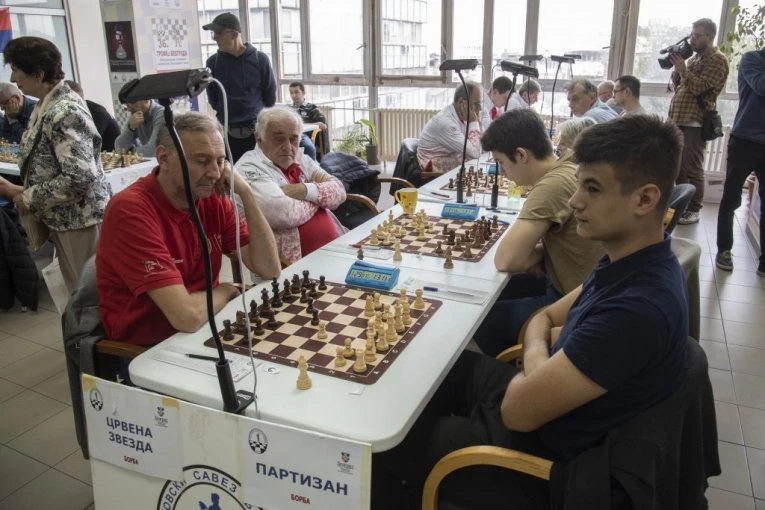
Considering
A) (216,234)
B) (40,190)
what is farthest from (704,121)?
(40,190)

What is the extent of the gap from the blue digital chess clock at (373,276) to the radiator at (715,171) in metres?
5.19

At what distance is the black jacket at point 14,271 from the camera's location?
3299 mm

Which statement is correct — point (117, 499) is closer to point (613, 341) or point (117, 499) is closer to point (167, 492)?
point (167, 492)

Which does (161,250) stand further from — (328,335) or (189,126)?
(328,335)

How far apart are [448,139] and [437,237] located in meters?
2.00

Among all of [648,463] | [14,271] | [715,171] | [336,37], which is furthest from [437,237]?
[336,37]

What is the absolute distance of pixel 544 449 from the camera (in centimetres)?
127

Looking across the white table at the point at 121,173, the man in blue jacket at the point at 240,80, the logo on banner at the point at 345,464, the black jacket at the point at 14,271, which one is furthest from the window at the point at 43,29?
the logo on banner at the point at 345,464

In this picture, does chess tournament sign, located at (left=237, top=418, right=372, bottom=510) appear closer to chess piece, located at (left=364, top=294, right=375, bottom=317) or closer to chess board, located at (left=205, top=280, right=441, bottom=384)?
chess board, located at (left=205, top=280, right=441, bottom=384)

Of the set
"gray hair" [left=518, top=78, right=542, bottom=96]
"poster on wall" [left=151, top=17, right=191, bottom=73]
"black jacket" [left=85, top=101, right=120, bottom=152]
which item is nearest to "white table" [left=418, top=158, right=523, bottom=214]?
"gray hair" [left=518, top=78, right=542, bottom=96]

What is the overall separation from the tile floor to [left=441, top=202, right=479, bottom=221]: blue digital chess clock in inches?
50.5

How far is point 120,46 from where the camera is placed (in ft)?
18.3

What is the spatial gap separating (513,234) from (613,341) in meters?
0.87

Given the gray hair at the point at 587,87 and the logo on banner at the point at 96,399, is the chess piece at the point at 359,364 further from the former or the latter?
the gray hair at the point at 587,87
